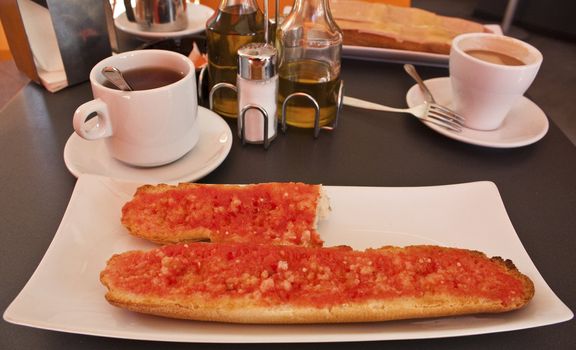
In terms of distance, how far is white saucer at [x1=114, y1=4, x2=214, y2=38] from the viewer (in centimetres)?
133

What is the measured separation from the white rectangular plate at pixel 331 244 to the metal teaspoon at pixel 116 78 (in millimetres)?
168

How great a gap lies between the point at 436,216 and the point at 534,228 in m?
0.18

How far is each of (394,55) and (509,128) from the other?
15.8 inches

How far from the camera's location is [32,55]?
1.04m

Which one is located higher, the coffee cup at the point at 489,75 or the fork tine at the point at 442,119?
the coffee cup at the point at 489,75

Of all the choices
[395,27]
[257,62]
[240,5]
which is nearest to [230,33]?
[240,5]

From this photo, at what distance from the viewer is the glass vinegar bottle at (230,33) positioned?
0.95 metres

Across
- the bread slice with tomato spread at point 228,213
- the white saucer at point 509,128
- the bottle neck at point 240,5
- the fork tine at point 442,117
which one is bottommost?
the white saucer at point 509,128

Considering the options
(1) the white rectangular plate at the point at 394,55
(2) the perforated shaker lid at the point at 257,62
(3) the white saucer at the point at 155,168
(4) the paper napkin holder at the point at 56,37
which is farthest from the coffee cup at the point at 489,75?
(4) the paper napkin holder at the point at 56,37

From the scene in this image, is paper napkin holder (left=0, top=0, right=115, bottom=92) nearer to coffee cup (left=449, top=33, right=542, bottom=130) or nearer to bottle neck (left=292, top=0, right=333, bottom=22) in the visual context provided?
bottle neck (left=292, top=0, right=333, bottom=22)

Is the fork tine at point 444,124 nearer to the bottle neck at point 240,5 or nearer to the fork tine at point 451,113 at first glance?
the fork tine at point 451,113

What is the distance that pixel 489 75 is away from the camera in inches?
36.5

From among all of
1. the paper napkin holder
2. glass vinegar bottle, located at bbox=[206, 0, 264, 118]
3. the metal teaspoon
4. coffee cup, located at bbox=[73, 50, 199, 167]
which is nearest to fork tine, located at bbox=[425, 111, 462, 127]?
glass vinegar bottle, located at bbox=[206, 0, 264, 118]

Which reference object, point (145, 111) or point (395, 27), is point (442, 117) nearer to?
point (395, 27)
